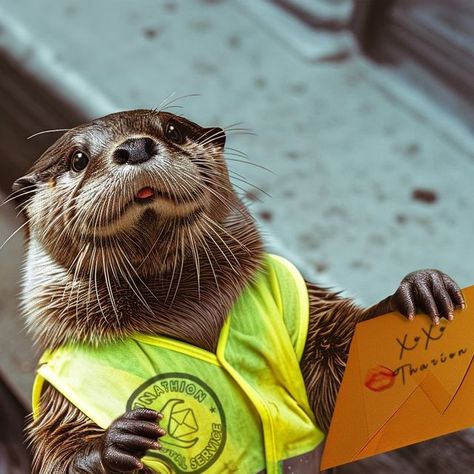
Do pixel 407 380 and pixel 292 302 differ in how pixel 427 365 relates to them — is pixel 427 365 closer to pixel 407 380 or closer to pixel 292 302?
pixel 407 380

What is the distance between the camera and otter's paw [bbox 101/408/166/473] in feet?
2.06

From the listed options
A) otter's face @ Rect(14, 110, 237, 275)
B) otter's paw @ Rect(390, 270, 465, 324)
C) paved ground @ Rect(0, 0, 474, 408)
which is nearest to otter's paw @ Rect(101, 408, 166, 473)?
otter's face @ Rect(14, 110, 237, 275)

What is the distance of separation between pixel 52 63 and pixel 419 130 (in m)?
0.58

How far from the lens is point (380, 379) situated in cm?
73

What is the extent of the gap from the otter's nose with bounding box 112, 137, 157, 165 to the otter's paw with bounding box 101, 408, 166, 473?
0.18 metres

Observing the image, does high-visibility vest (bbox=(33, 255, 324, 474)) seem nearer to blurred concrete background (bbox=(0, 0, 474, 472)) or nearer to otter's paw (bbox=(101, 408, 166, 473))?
otter's paw (bbox=(101, 408, 166, 473))

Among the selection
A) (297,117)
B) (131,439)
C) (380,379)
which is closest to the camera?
(131,439)

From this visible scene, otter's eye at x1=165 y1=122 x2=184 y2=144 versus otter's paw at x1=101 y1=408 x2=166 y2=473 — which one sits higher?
otter's eye at x1=165 y1=122 x2=184 y2=144

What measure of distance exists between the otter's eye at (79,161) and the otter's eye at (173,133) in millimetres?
64

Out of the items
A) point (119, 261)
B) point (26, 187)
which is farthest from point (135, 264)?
point (26, 187)

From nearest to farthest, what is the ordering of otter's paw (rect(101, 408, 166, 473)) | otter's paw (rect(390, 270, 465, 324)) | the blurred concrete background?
1. otter's paw (rect(101, 408, 166, 473))
2. otter's paw (rect(390, 270, 465, 324))
3. the blurred concrete background

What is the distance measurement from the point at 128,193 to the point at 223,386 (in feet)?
0.59

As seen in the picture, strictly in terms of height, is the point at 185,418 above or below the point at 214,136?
below

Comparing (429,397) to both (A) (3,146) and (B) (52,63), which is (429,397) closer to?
(A) (3,146)
